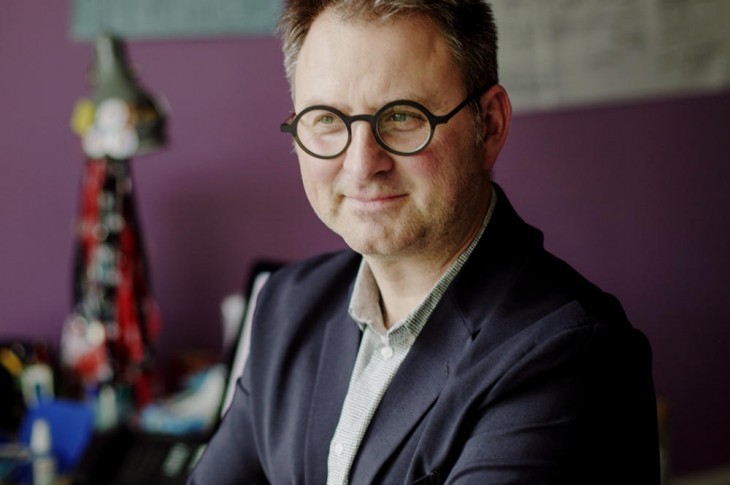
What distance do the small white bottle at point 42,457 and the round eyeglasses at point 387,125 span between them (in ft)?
4.27

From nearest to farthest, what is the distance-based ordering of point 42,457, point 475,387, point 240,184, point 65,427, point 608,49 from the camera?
point 475,387, point 42,457, point 65,427, point 240,184, point 608,49

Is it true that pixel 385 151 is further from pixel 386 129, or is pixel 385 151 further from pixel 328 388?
pixel 328 388

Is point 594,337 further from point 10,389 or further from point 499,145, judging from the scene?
point 10,389

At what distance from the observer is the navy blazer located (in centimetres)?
108

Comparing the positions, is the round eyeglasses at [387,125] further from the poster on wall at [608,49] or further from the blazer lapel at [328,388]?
the poster on wall at [608,49]

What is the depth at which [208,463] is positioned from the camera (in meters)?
1.41

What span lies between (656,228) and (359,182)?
2.18 m

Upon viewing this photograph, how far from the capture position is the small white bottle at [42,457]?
2131mm

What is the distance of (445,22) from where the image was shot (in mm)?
1164

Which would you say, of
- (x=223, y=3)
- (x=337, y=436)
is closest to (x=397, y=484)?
(x=337, y=436)

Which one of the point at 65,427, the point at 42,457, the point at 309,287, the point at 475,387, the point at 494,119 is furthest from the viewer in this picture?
the point at 65,427

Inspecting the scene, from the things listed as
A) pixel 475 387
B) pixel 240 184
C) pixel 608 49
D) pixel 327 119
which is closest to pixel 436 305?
pixel 475 387

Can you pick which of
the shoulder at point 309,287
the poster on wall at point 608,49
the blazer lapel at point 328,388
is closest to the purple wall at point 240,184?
the poster on wall at point 608,49

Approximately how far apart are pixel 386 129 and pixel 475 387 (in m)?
0.33
